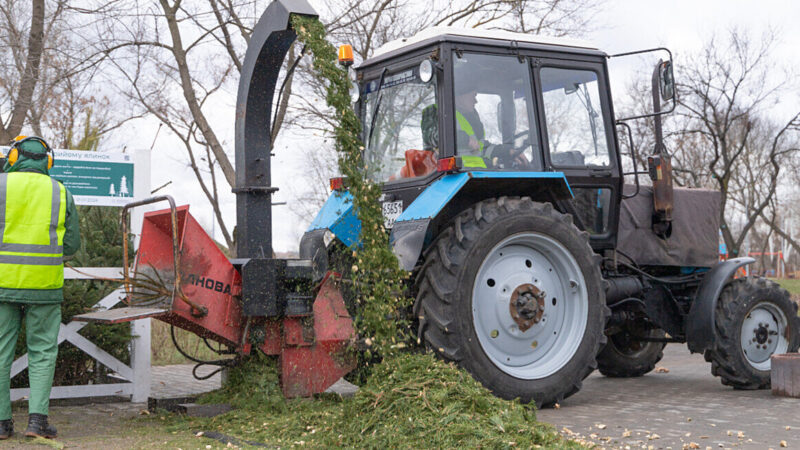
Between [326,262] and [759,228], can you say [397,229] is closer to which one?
[326,262]

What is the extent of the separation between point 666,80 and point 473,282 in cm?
240

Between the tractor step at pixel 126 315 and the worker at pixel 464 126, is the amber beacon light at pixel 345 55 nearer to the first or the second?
the worker at pixel 464 126

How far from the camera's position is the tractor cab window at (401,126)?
6.60 metres

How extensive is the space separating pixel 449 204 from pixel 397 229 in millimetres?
545

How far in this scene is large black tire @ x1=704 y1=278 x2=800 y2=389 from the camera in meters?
7.22

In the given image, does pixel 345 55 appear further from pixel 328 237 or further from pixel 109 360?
pixel 109 360

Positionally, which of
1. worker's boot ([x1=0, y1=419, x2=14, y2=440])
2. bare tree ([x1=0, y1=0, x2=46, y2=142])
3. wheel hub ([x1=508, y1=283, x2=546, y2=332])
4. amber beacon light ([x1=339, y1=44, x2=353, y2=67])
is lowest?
worker's boot ([x1=0, y1=419, x2=14, y2=440])

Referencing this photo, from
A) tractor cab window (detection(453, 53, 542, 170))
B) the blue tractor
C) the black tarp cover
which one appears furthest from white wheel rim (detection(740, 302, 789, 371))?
tractor cab window (detection(453, 53, 542, 170))

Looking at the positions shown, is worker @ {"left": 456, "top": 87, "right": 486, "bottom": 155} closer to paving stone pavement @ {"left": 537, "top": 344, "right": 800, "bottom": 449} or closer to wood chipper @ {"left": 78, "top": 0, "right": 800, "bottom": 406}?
wood chipper @ {"left": 78, "top": 0, "right": 800, "bottom": 406}

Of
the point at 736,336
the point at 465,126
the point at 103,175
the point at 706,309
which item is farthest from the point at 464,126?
the point at 103,175

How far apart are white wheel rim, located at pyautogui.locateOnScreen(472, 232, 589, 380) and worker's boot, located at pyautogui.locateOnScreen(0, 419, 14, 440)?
3186mm

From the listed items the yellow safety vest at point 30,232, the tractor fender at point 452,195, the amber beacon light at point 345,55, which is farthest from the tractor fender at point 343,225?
the yellow safety vest at point 30,232

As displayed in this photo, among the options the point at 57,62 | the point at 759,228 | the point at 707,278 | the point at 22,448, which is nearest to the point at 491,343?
the point at 707,278

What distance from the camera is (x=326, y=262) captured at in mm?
6297
